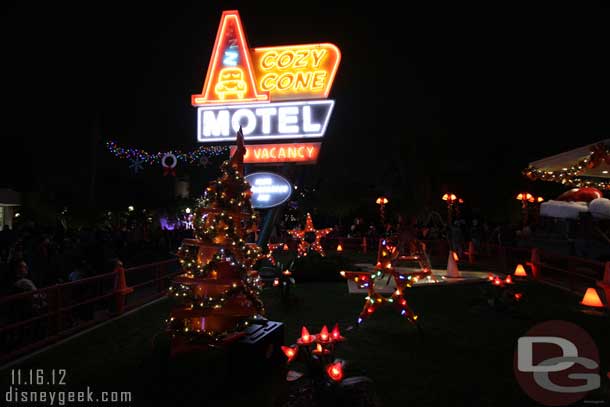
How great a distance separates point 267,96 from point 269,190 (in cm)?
333

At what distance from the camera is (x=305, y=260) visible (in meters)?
15.3

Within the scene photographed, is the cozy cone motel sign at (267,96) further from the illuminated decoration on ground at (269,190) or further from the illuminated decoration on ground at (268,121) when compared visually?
the illuminated decoration on ground at (269,190)

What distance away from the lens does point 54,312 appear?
7383 millimetres

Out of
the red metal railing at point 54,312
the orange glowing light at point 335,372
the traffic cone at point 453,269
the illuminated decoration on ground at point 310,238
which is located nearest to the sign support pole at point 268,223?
the illuminated decoration on ground at point 310,238

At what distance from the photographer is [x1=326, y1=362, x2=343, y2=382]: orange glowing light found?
412cm

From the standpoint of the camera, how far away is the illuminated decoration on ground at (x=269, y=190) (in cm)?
1173

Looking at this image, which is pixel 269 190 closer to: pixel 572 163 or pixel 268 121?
pixel 268 121

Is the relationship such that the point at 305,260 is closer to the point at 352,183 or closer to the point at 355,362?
the point at 355,362

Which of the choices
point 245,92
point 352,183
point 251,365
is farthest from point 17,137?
point 251,365

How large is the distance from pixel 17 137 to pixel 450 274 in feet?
136

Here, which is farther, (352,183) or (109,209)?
(352,183)

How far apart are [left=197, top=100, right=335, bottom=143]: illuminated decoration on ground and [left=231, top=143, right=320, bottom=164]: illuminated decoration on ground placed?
0.28 metres

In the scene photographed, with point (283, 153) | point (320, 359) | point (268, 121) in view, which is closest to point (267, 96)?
point (268, 121)
